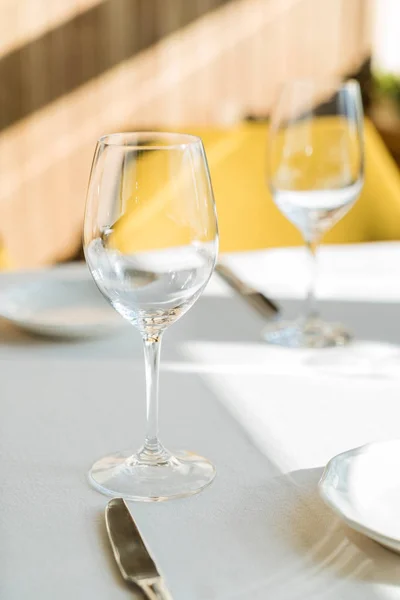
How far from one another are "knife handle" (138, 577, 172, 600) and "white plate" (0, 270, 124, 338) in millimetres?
452

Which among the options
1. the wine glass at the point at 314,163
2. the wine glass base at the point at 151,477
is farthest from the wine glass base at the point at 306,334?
the wine glass base at the point at 151,477

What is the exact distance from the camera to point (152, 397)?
606mm

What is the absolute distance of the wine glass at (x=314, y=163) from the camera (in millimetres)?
948

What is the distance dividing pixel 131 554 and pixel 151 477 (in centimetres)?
11

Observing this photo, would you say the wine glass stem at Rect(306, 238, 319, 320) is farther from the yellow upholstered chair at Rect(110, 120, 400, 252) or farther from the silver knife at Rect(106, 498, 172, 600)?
the yellow upholstered chair at Rect(110, 120, 400, 252)

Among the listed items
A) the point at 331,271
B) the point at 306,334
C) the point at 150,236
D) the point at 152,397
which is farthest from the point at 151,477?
the point at 331,271

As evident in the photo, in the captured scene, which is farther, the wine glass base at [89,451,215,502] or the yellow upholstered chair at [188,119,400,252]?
the yellow upholstered chair at [188,119,400,252]

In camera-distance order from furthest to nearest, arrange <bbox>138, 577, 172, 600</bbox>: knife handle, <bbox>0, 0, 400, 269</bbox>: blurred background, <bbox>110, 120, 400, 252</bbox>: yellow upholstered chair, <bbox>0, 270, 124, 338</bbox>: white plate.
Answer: <bbox>0, 0, 400, 269</bbox>: blurred background
<bbox>110, 120, 400, 252</bbox>: yellow upholstered chair
<bbox>0, 270, 124, 338</bbox>: white plate
<bbox>138, 577, 172, 600</bbox>: knife handle

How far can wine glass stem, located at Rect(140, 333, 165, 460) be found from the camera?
608 millimetres

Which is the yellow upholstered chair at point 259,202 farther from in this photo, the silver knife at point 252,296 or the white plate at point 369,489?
the white plate at point 369,489

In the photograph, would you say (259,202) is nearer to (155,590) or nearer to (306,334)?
(306,334)

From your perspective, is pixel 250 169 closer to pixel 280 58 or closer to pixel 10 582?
pixel 280 58

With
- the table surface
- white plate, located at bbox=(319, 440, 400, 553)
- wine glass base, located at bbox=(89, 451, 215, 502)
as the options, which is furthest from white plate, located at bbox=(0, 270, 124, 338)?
white plate, located at bbox=(319, 440, 400, 553)

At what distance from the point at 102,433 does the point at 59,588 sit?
22 cm
